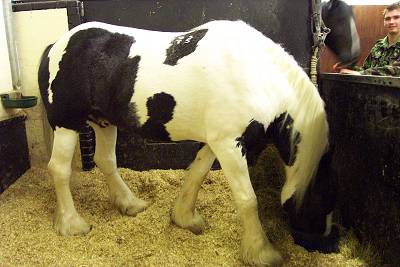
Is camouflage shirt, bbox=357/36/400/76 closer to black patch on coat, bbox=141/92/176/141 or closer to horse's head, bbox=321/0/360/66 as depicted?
horse's head, bbox=321/0/360/66

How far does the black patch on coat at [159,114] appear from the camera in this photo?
6.59 feet

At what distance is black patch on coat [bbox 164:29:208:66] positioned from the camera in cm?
201

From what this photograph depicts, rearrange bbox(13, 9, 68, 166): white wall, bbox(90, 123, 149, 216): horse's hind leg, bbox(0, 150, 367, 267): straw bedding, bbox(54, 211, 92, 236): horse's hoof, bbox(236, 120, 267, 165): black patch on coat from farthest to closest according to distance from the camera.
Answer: bbox(13, 9, 68, 166): white wall, bbox(90, 123, 149, 216): horse's hind leg, bbox(54, 211, 92, 236): horse's hoof, bbox(0, 150, 367, 267): straw bedding, bbox(236, 120, 267, 165): black patch on coat

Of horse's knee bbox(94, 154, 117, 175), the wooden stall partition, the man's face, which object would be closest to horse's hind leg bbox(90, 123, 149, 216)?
horse's knee bbox(94, 154, 117, 175)

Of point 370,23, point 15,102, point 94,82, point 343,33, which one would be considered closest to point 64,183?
point 94,82

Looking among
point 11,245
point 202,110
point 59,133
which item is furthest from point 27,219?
point 202,110

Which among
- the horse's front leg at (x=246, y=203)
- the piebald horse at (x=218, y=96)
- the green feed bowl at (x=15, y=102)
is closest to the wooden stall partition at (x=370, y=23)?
the piebald horse at (x=218, y=96)

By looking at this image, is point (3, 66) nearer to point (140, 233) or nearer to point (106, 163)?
point (106, 163)

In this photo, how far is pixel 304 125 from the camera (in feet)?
6.34

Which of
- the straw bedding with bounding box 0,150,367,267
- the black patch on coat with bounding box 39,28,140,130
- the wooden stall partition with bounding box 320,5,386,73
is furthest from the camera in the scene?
the wooden stall partition with bounding box 320,5,386,73

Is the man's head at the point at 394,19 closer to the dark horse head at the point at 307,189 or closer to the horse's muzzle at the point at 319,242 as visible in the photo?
the dark horse head at the point at 307,189

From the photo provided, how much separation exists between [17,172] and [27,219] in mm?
849

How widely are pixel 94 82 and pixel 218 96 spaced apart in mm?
879

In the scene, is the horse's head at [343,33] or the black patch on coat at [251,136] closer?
the black patch on coat at [251,136]
